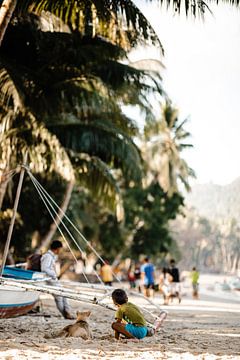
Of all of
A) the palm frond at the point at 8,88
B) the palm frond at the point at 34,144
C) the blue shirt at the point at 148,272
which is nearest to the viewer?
the palm frond at the point at 8,88

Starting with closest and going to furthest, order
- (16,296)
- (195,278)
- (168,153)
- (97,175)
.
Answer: (16,296), (97,175), (195,278), (168,153)

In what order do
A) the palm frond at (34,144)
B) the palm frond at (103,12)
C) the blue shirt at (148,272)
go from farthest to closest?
the blue shirt at (148,272)
the palm frond at (34,144)
the palm frond at (103,12)

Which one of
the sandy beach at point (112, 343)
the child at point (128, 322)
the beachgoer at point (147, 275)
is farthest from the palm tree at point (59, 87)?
the child at point (128, 322)

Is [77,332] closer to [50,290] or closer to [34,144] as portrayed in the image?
[50,290]

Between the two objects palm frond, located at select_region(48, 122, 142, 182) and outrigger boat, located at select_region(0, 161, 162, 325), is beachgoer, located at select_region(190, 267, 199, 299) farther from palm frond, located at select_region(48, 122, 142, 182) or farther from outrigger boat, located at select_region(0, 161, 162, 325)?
outrigger boat, located at select_region(0, 161, 162, 325)

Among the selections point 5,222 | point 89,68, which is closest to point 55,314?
point 89,68

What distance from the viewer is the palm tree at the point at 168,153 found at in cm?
3147

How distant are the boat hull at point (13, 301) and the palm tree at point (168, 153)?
21.7m

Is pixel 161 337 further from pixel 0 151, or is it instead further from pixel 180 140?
pixel 180 140

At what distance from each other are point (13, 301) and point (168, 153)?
25.2m

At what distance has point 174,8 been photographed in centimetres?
824

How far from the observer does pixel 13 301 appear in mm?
8352

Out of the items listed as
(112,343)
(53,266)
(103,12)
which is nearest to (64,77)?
(103,12)

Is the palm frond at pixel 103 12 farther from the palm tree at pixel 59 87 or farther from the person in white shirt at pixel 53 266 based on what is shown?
the person in white shirt at pixel 53 266
